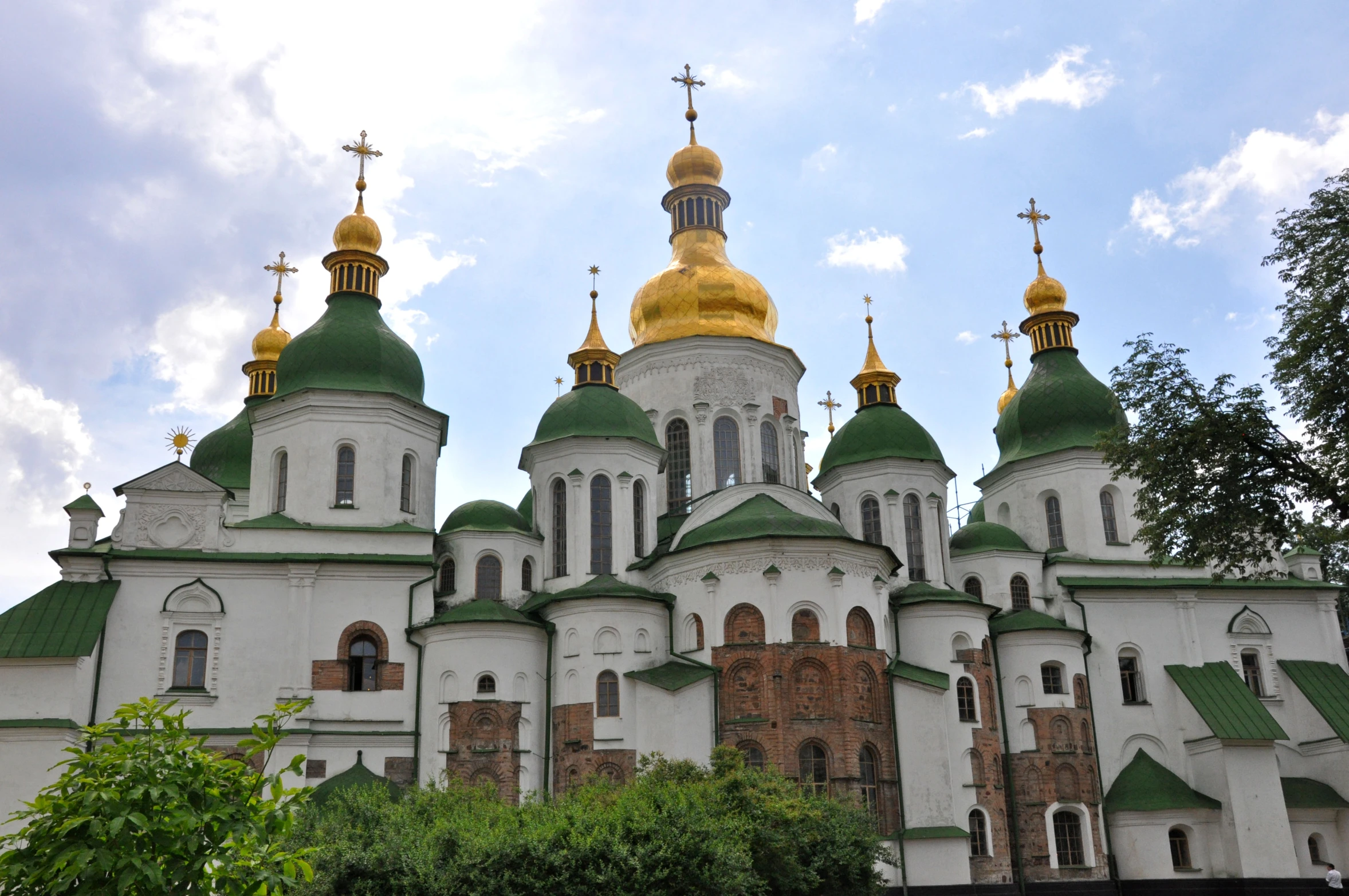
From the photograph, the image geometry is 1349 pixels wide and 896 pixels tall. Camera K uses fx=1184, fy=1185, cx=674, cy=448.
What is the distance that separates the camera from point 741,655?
26.5 metres

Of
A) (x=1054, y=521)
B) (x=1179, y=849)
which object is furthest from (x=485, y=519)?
(x=1179, y=849)

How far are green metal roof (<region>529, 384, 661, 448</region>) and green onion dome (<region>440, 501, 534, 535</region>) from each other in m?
2.08

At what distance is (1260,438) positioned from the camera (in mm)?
19547

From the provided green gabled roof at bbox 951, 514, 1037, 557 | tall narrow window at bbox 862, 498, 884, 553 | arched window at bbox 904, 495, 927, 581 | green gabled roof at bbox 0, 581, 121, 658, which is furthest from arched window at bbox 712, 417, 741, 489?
green gabled roof at bbox 0, 581, 121, 658

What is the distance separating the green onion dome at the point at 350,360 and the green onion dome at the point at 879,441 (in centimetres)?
1199

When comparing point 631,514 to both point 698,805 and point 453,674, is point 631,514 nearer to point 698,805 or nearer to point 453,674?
point 453,674

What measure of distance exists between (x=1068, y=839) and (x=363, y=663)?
700 inches

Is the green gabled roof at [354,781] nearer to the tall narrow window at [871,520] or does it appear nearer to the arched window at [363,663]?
the arched window at [363,663]

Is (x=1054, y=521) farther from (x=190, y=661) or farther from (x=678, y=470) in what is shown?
(x=190, y=661)

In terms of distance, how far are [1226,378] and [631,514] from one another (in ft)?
50.3

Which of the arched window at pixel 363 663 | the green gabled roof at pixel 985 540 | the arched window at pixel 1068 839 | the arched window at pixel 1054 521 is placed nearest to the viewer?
the arched window at pixel 363 663

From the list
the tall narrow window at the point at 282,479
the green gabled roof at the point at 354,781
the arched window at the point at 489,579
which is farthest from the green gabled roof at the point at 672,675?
the tall narrow window at the point at 282,479

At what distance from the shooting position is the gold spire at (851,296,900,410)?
35.2m

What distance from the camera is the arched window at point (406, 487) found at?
1183 inches
